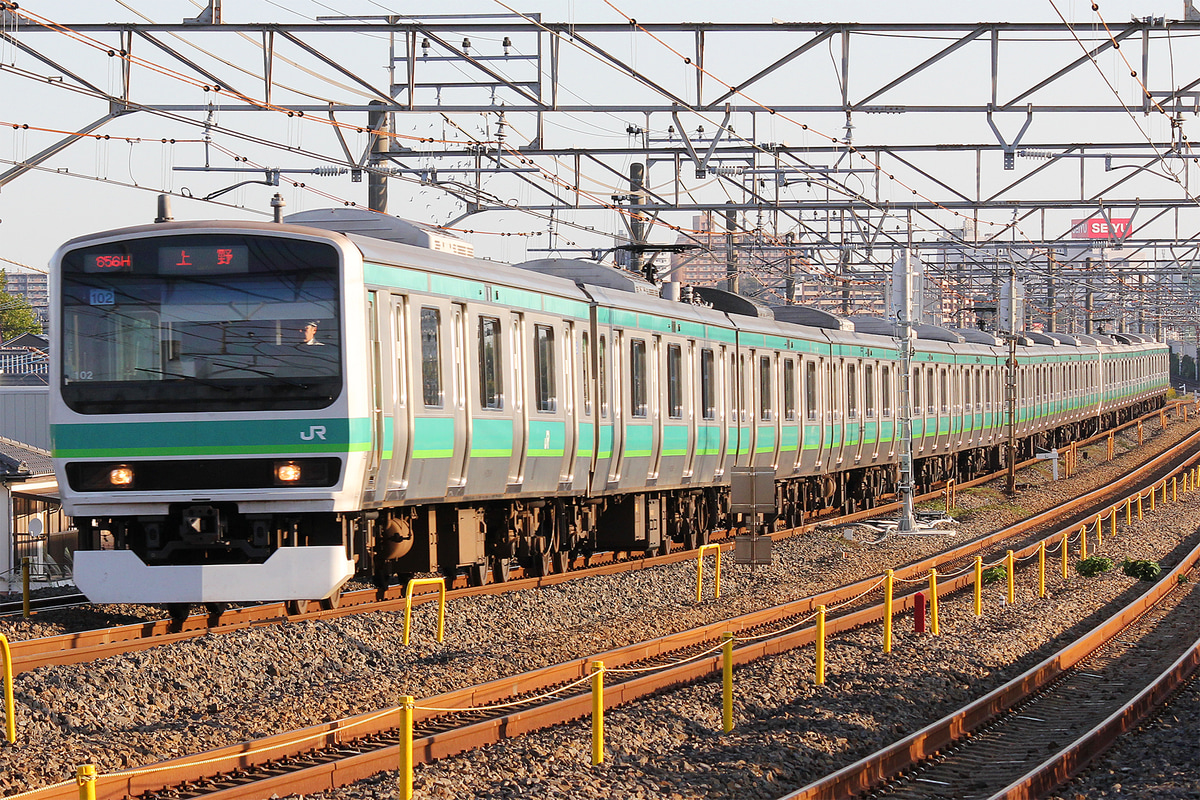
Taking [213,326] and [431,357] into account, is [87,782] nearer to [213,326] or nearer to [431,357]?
[213,326]

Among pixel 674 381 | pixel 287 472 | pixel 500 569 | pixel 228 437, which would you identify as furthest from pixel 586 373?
pixel 228 437

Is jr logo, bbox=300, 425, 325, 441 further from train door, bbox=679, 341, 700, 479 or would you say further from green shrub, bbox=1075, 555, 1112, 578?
green shrub, bbox=1075, 555, 1112, 578

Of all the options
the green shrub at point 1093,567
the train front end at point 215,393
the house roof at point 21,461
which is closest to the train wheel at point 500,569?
the train front end at point 215,393

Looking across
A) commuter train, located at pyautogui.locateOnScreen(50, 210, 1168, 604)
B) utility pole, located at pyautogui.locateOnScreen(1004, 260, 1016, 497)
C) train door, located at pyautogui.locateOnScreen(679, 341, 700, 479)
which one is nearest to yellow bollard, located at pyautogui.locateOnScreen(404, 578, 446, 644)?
commuter train, located at pyautogui.locateOnScreen(50, 210, 1168, 604)

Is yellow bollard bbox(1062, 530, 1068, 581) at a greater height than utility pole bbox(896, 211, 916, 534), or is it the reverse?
utility pole bbox(896, 211, 916, 534)

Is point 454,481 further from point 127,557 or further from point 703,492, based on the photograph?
point 703,492

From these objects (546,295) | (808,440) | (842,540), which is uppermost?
(546,295)

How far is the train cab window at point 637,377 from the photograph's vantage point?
646 inches

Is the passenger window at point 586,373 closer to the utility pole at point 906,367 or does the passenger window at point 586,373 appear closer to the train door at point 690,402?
the train door at point 690,402

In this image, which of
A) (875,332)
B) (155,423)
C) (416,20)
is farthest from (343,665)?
(875,332)

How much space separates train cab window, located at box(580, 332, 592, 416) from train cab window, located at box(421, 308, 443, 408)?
3.15 meters

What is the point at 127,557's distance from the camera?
10719 mm

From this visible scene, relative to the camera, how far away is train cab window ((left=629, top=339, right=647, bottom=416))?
16.4 metres

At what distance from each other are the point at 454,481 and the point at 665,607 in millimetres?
4103
